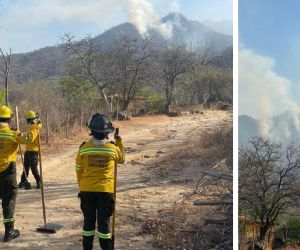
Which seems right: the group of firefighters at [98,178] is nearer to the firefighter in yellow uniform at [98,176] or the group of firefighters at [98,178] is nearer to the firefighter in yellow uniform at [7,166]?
the firefighter in yellow uniform at [98,176]

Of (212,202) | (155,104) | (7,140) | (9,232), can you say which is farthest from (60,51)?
(9,232)

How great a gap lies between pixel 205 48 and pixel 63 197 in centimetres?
2991

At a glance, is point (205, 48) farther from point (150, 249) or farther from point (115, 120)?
point (150, 249)

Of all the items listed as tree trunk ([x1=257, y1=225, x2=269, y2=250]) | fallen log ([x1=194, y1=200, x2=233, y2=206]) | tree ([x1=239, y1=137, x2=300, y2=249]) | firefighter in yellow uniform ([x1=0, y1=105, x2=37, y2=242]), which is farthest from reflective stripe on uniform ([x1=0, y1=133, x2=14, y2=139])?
tree trunk ([x1=257, y1=225, x2=269, y2=250])

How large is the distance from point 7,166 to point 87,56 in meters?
17.7

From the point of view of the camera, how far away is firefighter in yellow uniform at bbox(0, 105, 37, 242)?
480 cm

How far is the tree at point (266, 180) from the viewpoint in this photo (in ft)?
25.4

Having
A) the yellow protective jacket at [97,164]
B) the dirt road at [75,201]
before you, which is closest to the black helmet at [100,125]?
the yellow protective jacket at [97,164]

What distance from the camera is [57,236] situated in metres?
4.99

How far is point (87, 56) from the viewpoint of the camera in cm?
2206

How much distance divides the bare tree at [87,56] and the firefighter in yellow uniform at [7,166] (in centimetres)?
1653

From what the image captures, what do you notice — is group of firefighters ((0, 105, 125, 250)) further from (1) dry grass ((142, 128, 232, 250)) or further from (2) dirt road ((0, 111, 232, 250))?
(1) dry grass ((142, 128, 232, 250))

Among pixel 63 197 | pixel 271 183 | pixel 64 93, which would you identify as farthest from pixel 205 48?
pixel 63 197

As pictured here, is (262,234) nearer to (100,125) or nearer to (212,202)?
(212,202)
